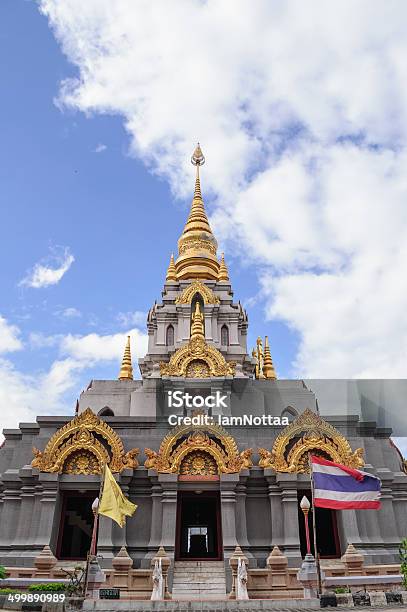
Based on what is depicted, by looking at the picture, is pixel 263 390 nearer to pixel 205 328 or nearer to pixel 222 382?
pixel 222 382

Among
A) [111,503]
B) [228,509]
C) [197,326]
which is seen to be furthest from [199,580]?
[197,326]

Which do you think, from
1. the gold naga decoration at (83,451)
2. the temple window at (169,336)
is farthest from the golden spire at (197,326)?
the gold naga decoration at (83,451)

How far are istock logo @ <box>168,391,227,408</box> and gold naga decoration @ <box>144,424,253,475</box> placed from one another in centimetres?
928

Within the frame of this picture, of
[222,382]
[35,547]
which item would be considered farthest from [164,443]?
[222,382]

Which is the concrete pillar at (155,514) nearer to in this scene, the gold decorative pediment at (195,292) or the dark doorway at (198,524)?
the dark doorway at (198,524)

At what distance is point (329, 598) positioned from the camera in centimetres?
1636

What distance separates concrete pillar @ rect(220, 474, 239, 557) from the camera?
2165cm

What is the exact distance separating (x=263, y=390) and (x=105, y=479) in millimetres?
18433

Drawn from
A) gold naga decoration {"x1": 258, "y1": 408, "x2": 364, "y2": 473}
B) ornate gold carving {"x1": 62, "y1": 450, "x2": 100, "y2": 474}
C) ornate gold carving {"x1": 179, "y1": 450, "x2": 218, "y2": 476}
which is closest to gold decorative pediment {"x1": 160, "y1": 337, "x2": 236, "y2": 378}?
gold naga decoration {"x1": 258, "y1": 408, "x2": 364, "y2": 473}

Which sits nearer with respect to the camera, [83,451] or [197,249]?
[83,451]

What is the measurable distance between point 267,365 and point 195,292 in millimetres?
8480

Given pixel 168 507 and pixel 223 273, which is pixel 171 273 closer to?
pixel 223 273

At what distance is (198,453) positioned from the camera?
23359mm

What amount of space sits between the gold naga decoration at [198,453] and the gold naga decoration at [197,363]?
35.3 feet
